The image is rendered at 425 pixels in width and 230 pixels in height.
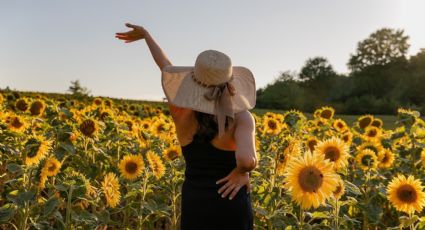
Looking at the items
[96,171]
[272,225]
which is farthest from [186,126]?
[96,171]

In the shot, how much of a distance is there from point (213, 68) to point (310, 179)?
83 centimetres

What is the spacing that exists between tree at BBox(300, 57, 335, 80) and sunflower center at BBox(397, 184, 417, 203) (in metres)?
52.2

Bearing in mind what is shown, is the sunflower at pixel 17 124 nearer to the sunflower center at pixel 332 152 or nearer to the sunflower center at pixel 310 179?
the sunflower center at pixel 332 152

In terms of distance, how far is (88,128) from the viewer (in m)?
4.66

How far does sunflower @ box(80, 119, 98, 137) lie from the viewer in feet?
15.1

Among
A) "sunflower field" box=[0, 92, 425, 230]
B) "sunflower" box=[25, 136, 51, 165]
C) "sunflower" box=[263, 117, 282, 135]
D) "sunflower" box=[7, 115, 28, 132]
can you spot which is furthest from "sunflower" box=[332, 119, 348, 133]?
"sunflower" box=[25, 136, 51, 165]

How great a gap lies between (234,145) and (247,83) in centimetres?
33

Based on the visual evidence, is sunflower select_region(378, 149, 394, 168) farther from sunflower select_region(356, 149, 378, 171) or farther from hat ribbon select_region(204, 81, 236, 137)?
hat ribbon select_region(204, 81, 236, 137)

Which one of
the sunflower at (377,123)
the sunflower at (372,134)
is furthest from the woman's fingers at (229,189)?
the sunflower at (377,123)

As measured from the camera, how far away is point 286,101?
42.4m

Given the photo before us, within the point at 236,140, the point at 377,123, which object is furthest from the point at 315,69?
the point at 236,140

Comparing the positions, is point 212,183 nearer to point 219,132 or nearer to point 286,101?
point 219,132

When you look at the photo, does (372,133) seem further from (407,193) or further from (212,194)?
(212,194)

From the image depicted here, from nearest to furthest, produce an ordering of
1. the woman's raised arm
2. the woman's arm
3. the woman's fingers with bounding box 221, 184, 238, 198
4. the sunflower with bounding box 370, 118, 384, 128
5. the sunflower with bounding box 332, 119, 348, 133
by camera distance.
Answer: the woman's arm
the woman's fingers with bounding box 221, 184, 238, 198
the woman's raised arm
the sunflower with bounding box 332, 119, 348, 133
the sunflower with bounding box 370, 118, 384, 128
